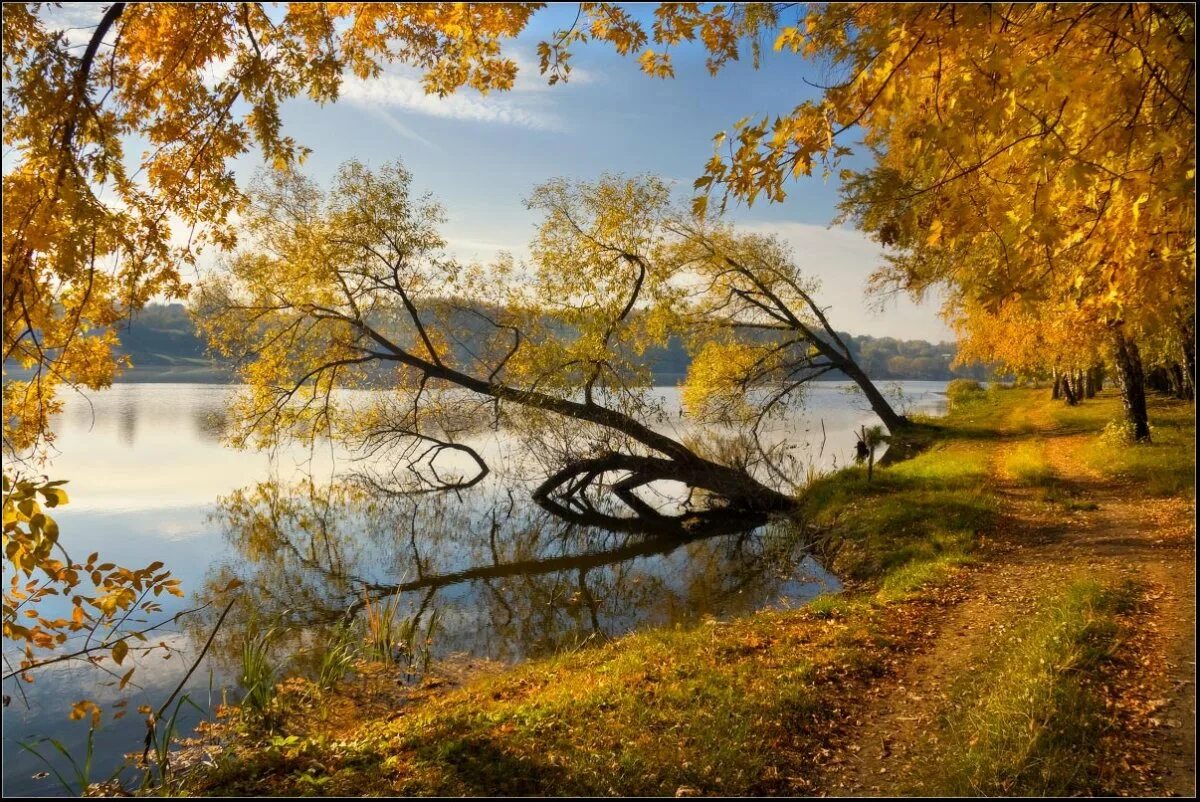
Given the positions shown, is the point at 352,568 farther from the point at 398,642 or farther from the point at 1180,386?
the point at 1180,386

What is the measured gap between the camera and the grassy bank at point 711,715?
15.1 feet

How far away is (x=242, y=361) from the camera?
17.1m

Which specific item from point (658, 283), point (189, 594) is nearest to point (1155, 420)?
point (658, 283)

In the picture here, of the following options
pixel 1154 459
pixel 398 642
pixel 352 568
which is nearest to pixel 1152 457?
pixel 1154 459

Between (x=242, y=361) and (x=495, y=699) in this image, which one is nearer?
(x=495, y=699)

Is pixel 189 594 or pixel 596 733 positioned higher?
pixel 596 733

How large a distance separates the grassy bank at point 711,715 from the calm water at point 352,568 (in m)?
1.45

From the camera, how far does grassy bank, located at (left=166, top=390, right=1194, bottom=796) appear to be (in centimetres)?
459

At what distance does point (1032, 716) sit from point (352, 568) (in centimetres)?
1135

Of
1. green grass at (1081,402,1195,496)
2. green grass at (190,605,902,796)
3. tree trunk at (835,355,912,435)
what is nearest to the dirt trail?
green grass at (190,605,902,796)

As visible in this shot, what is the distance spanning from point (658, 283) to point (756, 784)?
48.7 ft

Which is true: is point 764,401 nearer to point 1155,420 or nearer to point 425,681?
point 1155,420

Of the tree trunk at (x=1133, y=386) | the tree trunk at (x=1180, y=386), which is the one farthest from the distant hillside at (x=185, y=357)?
the tree trunk at (x=1133, y=386)

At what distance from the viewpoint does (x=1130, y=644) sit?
5883 millimetres
